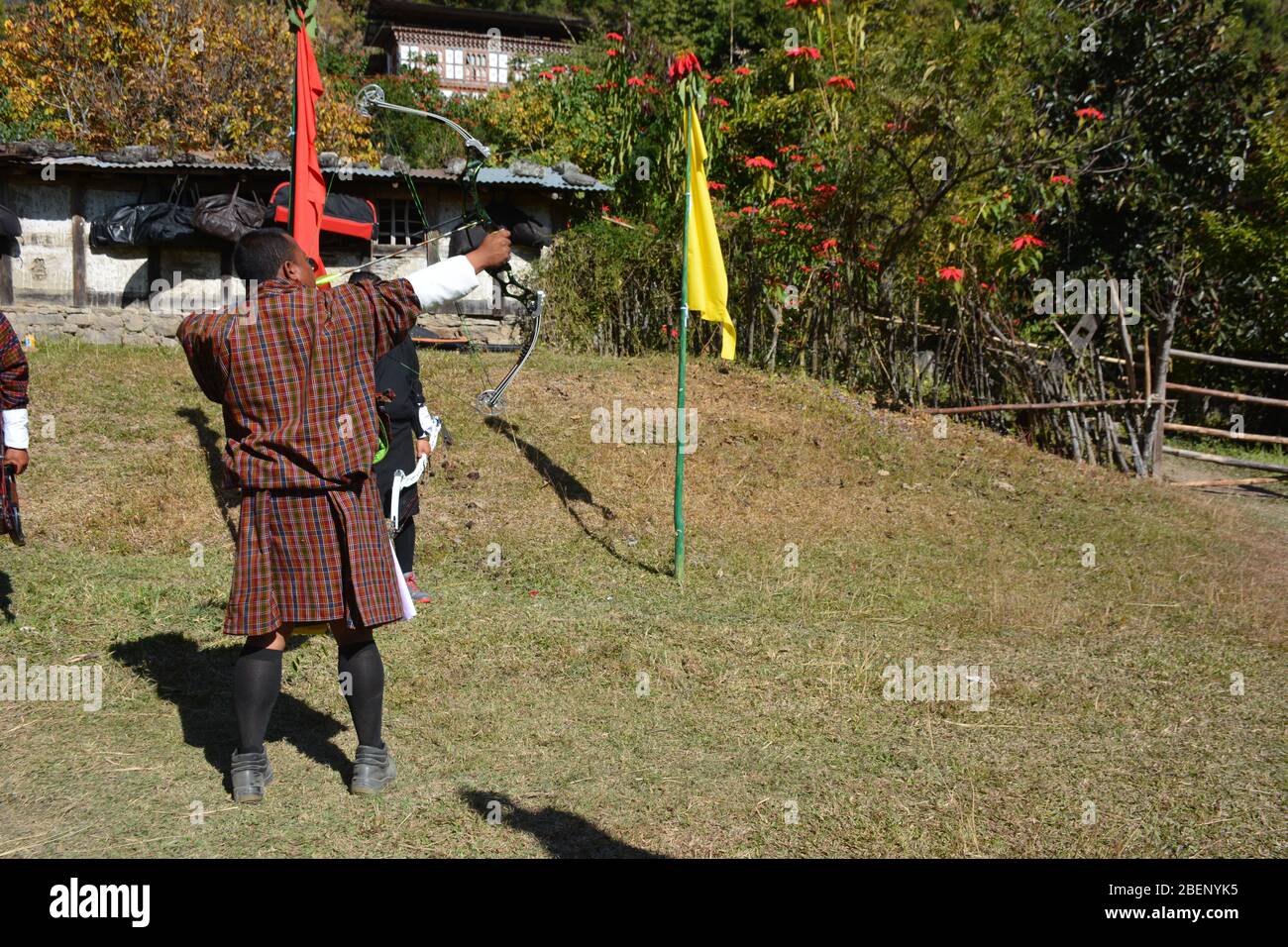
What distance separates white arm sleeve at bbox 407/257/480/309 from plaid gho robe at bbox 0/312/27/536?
258 cm

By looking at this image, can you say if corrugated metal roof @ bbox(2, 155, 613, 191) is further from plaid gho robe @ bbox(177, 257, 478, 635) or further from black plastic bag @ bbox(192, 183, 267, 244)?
plaid gho robe @ bbox(177, 257, 478, 635)

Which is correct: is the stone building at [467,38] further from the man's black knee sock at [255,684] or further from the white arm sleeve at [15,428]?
the man's black knee sock at [255,684]

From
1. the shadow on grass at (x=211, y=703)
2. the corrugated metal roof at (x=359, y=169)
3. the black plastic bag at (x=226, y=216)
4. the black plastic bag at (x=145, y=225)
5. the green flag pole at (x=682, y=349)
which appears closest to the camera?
the shadow on grass at (x=211, y=703)

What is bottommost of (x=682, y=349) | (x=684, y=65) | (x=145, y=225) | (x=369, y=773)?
(x=369, y=773)

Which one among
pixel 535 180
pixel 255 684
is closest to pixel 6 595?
pixel 255 684

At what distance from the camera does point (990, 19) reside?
465 inches

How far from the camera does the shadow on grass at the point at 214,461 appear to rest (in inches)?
316

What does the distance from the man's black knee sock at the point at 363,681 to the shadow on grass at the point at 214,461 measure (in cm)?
400

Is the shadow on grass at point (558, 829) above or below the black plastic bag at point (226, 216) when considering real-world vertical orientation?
below

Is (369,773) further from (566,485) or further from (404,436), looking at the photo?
(566,485)

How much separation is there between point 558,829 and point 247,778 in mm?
1133

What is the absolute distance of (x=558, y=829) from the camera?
3.85 m

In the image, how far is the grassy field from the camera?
3.96 m

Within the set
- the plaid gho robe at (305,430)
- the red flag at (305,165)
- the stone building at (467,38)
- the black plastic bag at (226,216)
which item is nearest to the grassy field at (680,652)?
the plaid gho robe at (305,430)
